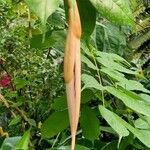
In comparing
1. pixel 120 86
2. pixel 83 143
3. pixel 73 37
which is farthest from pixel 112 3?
pixel 83 143

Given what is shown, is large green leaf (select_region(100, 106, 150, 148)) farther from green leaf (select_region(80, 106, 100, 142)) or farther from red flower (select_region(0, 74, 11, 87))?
red flower (select_region(0, 74, 11, 87))

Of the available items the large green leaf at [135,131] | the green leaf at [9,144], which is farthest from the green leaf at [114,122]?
the green leaf at [9,144]

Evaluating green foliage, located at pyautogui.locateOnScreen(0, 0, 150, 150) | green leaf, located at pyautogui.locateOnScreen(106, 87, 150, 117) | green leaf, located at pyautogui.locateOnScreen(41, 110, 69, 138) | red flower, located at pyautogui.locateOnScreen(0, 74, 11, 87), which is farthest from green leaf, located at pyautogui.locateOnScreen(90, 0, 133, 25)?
red flower, located at pyautogui.locateOnScreen(0, 74, 11, 87)

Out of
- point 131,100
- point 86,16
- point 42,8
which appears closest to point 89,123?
point 131,100

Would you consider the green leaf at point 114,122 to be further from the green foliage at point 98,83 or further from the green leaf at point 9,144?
the green leaf at point 9,144

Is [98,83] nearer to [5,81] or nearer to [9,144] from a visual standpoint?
[9,144]

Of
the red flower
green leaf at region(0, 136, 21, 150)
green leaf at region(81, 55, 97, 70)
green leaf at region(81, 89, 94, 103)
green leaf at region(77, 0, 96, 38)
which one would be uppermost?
green leaf at region(77, 0, 96, 38)
